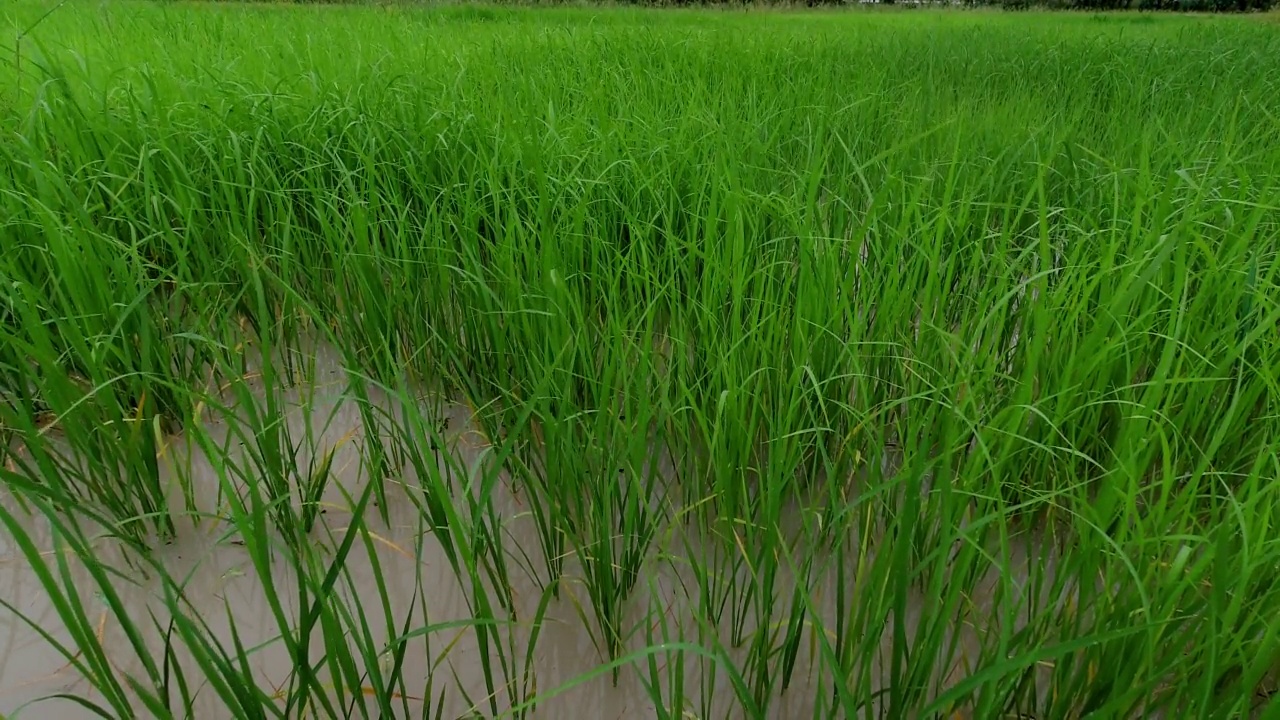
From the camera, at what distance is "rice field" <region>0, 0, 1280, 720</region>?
2.22 feet

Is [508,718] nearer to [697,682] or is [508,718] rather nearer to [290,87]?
[697,682]

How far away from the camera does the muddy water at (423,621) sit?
76 cm

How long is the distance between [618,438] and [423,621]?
1.12ft

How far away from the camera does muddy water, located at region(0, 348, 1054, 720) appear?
761mm

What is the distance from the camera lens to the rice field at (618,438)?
0.68 m

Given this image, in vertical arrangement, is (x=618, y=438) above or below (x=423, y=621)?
above

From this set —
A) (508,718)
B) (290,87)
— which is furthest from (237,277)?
(508,718)

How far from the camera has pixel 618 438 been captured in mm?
890

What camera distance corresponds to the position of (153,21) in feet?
11.6

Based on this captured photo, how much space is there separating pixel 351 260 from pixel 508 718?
812mm

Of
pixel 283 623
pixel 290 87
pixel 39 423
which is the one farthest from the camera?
pixel 290 87

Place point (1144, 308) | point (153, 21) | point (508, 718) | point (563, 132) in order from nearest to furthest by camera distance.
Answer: point (508, 718) < point (1144, 308) < point (563, 132) < point (153, 21)

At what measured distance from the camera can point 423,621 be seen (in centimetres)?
85

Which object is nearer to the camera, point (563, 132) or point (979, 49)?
point (563, 132)
